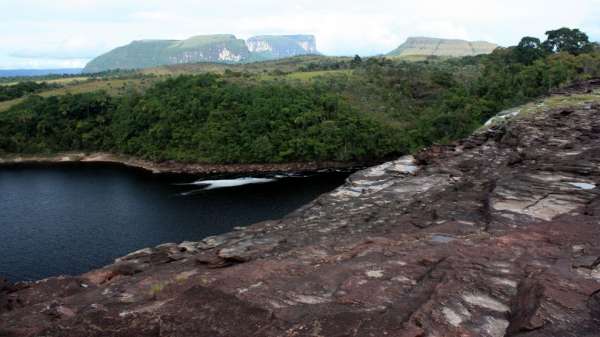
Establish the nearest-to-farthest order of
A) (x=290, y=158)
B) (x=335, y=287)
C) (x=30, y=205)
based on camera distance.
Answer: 1. (x=335, y=287)
2. (x=30, y=205)
3. (x=290, y=158)

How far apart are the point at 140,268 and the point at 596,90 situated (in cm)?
5598

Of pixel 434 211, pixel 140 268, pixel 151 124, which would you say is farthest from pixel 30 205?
pixel 434 211

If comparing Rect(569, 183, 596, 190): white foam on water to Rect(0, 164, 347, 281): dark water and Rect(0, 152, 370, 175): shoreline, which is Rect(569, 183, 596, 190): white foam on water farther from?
Rect(0, 152, 370, 175): shoreline

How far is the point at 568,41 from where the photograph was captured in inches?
4589

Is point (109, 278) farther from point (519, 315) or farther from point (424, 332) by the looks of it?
point (519, 315)

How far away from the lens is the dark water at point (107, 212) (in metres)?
50.3

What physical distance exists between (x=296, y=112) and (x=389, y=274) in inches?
3456

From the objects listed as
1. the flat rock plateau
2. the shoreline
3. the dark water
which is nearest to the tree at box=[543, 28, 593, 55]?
the shoreline

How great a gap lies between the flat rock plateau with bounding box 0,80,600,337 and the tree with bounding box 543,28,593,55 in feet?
309

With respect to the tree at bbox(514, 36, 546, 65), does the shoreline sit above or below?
below

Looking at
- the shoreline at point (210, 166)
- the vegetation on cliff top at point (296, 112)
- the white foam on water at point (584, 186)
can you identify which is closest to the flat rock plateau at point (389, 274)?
the white foam on water at point (584, 186)

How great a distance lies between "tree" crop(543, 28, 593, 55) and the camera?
376 ft

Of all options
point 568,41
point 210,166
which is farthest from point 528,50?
point 210,166

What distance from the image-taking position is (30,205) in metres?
70.9
